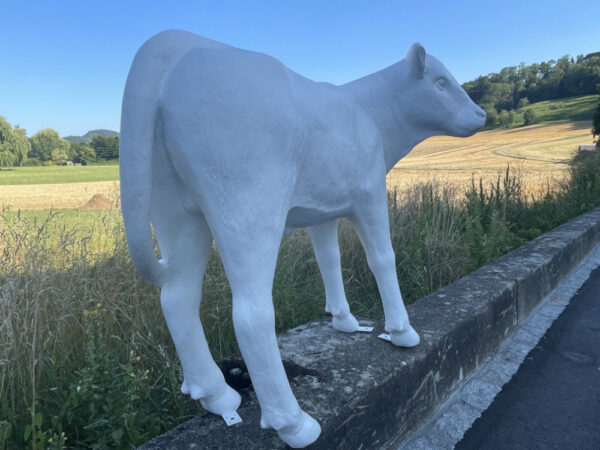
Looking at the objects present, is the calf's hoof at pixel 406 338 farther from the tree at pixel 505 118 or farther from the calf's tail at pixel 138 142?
the tree at pixel 505 118

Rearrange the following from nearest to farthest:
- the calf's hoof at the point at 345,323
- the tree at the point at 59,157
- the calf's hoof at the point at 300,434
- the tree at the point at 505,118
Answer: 1. the calf's hoof at the point at 300,434
2. the calf's hoof at the point at 345,323
3. the tree at the point at 505,118
4. the tree at the point at 59,157

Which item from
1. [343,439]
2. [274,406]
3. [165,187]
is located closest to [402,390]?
[343,439]

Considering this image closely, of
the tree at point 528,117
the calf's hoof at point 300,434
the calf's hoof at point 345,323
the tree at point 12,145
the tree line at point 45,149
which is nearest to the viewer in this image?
the calf's hoof at point 300,434

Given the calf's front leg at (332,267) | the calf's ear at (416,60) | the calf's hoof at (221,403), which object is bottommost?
the calf's hoof at (221,403)

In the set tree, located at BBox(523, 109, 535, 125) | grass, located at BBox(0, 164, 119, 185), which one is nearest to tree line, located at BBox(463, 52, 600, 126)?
tree, located at BBox(523, 109, 535, 125)

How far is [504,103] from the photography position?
112 feet

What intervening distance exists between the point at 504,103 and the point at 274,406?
3925 cm

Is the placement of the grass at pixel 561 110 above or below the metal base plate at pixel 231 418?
above

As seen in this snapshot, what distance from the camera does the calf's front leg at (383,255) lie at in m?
1.59

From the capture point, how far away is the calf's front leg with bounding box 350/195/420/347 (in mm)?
1588

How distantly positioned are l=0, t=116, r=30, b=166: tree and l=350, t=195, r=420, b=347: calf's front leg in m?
58.5

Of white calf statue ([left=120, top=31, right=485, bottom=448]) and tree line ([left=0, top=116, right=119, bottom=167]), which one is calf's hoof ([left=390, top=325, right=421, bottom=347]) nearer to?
white calf statue ([left=120, top=31, right=485, bottom=448])

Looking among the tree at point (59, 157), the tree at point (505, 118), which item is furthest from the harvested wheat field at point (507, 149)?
the tree at point (59, 157)

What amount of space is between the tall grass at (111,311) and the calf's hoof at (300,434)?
1.89 ft
